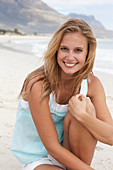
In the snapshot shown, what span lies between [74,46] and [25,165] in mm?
929

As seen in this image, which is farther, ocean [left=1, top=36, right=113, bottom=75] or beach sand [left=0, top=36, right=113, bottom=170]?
ocean [left=1, top=36, right=113, bottom=75]

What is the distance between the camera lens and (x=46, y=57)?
1.85m

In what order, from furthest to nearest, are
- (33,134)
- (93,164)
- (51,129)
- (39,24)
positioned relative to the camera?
(39,24) < (93,164) < (33,134) < (51,129)

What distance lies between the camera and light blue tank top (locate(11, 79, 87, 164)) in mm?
1896

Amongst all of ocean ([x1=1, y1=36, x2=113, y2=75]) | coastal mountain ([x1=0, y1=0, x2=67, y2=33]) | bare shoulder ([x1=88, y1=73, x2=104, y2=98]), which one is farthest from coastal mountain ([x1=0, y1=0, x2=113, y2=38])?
bare shoulder ([x1=88, y1=73, x2=104, y2=98])

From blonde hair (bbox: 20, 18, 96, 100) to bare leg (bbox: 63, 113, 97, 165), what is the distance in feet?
0.69

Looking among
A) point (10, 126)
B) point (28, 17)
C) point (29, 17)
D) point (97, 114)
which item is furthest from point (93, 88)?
point (29, 17)

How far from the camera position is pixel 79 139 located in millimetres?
1772

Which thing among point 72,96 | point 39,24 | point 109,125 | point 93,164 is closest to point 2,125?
point 93,164

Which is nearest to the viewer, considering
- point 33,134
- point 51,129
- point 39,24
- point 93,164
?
point 51,129

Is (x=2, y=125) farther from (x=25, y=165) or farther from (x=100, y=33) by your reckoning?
(x=100, y=33)

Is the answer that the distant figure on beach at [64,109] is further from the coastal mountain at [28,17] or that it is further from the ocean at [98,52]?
the coastal mountain at [28,17]

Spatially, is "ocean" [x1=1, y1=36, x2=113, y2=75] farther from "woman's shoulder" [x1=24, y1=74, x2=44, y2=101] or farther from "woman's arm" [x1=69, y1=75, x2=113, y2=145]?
"woman's arm" [x1=69, y1=75, x2=113, y2=145]

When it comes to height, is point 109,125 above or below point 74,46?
below
